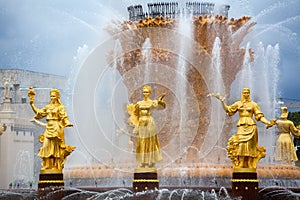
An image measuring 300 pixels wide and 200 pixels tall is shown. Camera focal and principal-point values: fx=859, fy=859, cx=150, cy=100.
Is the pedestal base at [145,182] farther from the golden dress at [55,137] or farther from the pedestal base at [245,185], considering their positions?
the golden dress at [55,137]

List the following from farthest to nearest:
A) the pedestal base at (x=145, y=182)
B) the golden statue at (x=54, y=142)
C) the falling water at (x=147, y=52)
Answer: the falling water at (x=147, y=52) → the golden statue at (x=54, y=142) → the pedestal base at (x=145, y=182)

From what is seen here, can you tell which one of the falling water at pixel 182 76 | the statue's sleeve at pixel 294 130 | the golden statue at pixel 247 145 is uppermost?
the falling water at pixel 182 76

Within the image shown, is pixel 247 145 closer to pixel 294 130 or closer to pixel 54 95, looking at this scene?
pixel 294 130

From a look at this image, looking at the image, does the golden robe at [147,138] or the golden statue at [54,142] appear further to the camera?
the golden statue at [54,142]

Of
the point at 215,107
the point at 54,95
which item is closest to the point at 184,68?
the point at 215,107

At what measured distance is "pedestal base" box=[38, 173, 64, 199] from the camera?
18469 mm

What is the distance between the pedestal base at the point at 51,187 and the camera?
18469 mm

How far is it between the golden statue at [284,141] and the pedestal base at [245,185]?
13.3ft

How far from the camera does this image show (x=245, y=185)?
1772cm

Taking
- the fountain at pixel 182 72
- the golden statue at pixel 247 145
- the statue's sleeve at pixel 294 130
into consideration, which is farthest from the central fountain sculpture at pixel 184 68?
the golden statue at pixel 247 145

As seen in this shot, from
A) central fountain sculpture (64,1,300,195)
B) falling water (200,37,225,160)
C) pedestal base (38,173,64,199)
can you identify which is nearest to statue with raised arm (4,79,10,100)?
central fountain sculpture (64,1,300,195)

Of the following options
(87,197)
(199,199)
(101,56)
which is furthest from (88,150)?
(199,199)

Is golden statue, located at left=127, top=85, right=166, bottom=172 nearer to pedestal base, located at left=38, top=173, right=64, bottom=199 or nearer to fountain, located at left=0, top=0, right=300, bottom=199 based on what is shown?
pedestal base, located at left=38, top=173, right=64, bottom=199

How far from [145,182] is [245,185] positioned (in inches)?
83.5
